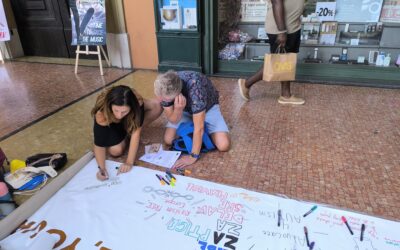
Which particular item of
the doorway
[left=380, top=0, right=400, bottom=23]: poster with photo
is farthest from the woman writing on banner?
the doorway

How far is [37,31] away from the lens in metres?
4.69

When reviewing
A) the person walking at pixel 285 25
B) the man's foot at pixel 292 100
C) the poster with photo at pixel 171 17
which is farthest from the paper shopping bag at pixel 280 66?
the poster with photo at pixel 171 17

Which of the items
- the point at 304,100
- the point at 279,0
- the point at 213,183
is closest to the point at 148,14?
the point at 279,0

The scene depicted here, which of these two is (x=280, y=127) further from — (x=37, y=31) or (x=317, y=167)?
→ (x=37, y=31)

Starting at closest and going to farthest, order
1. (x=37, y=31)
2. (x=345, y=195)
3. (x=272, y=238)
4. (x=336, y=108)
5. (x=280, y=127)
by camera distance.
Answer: (x=272, y=238) < (x=345, y=195) < (x=280, y=127) < (x=336, y=108) < (x=37, y=31)

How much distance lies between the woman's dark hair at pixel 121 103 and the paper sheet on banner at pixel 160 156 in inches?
9.8

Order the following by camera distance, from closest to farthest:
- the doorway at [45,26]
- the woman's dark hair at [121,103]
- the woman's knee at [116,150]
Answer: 1. the woman's dark hair at [121,103]
2. the woman's knee at [116,150]
3. the doorway at [45,26]

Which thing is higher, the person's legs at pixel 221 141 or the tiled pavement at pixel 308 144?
the person's legs at pixel 221 141

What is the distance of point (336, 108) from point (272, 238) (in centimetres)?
172

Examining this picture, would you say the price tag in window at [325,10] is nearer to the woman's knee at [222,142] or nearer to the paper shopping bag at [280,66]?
the paper shopping bag at [280,66]

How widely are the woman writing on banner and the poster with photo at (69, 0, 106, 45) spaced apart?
→ 2.17 metres

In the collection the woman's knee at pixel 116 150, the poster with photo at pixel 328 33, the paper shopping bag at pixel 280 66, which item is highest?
the poster with photo at pixel 328 33

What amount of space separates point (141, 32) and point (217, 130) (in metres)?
2.35

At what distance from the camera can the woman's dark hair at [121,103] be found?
150 cm
